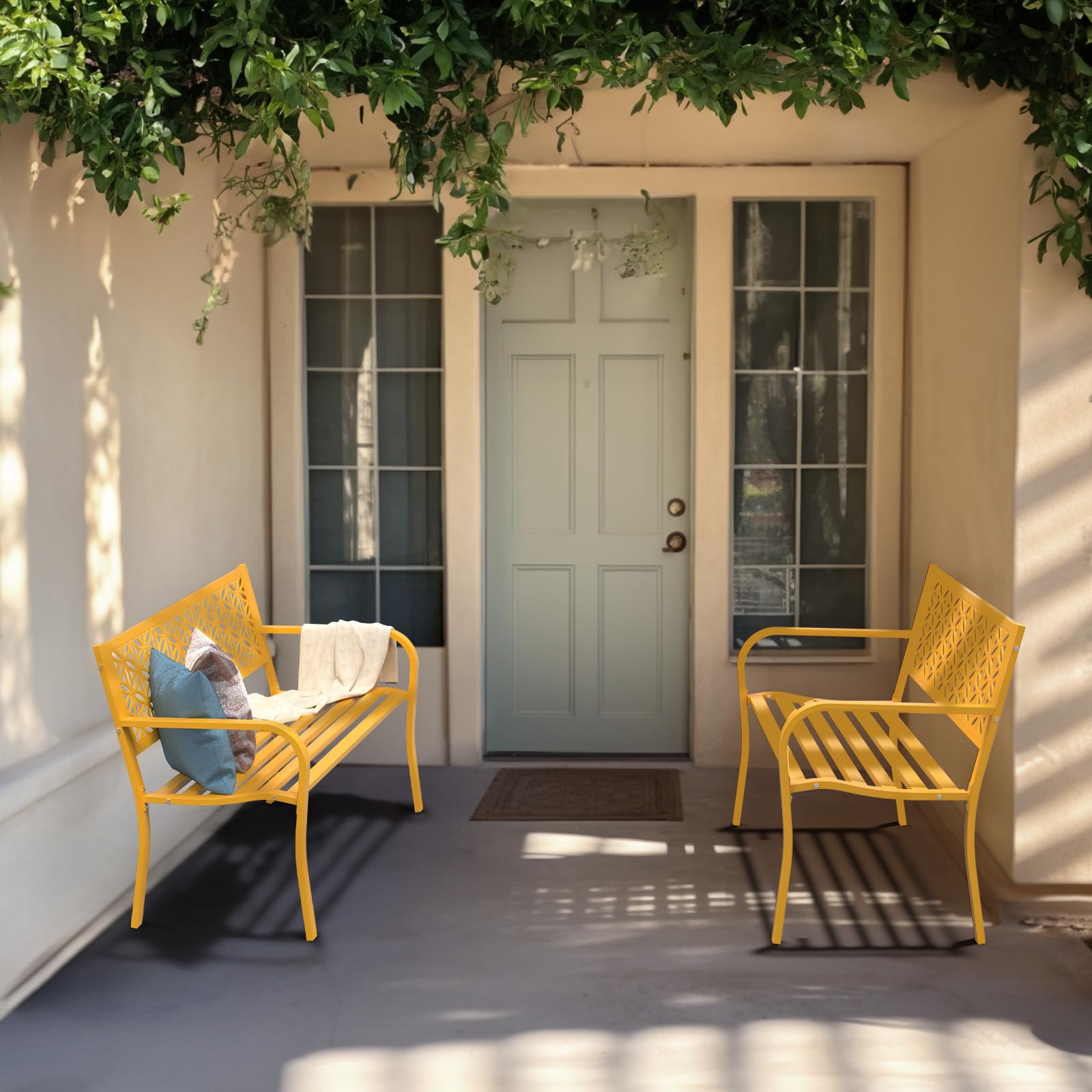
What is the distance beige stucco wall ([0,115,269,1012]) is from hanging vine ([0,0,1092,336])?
1.06ft

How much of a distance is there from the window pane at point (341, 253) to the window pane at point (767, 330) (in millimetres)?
1600

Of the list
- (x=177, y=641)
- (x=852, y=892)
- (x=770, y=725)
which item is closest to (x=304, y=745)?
(x=177, y=641)

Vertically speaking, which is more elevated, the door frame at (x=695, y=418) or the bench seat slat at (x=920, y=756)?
the door frame at (x=695, y=418)

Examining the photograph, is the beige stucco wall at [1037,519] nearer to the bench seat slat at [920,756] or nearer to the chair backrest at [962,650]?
the chair backrest at [962,650]

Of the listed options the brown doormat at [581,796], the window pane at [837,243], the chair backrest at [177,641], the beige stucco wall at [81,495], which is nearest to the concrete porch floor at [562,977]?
the brown doormat at [581,796]

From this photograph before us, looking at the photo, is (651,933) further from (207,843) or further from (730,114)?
(730,114)

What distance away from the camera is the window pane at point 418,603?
5.27 m

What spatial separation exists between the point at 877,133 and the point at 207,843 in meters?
3.52

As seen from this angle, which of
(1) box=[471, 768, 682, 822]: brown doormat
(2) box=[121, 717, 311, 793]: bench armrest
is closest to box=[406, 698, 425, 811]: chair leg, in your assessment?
(1) box=[471, 768, 682, 822]: brown doormat

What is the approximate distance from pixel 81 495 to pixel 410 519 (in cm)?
187

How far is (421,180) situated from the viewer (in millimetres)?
3385

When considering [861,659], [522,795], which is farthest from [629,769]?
[861,659]

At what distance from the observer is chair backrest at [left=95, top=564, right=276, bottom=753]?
3387 millimetres

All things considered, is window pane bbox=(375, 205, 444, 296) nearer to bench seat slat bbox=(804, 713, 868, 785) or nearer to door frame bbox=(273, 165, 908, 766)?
door frame bbox=(273, 165, 908, 766)
